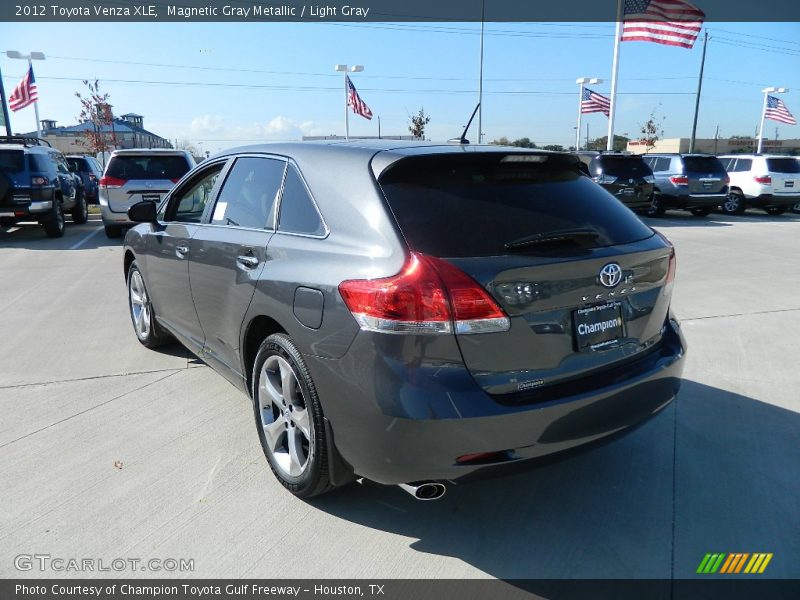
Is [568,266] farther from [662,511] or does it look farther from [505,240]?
[662,511]

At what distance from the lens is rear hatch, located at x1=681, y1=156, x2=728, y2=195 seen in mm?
17125

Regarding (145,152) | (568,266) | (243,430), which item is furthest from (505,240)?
(145,152)

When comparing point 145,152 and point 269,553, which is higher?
point 145,152

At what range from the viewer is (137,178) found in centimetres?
1176

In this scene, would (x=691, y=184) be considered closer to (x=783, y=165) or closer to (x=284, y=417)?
(x=783, y=165)

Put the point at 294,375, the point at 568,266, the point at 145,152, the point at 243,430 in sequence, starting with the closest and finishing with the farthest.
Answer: the point at 568,266, the point at 294,375, the point at 243,430, the point at 145,152

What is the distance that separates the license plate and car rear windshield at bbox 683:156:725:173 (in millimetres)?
16518

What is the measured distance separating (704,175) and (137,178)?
14701 millimetres

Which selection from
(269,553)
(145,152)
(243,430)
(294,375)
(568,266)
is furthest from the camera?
(145,152)

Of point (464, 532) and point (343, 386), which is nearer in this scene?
point (343, 386)

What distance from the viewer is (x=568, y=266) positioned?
2475mm

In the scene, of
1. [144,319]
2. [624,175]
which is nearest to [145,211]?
[144,319]

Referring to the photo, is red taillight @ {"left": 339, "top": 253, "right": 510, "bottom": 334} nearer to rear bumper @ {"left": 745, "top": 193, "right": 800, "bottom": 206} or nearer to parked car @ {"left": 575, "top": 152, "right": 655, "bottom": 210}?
parked car @ {"left": 575, "top": 152, "right": 655, "bottom": 210}

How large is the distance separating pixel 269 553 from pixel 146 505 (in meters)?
0.75
